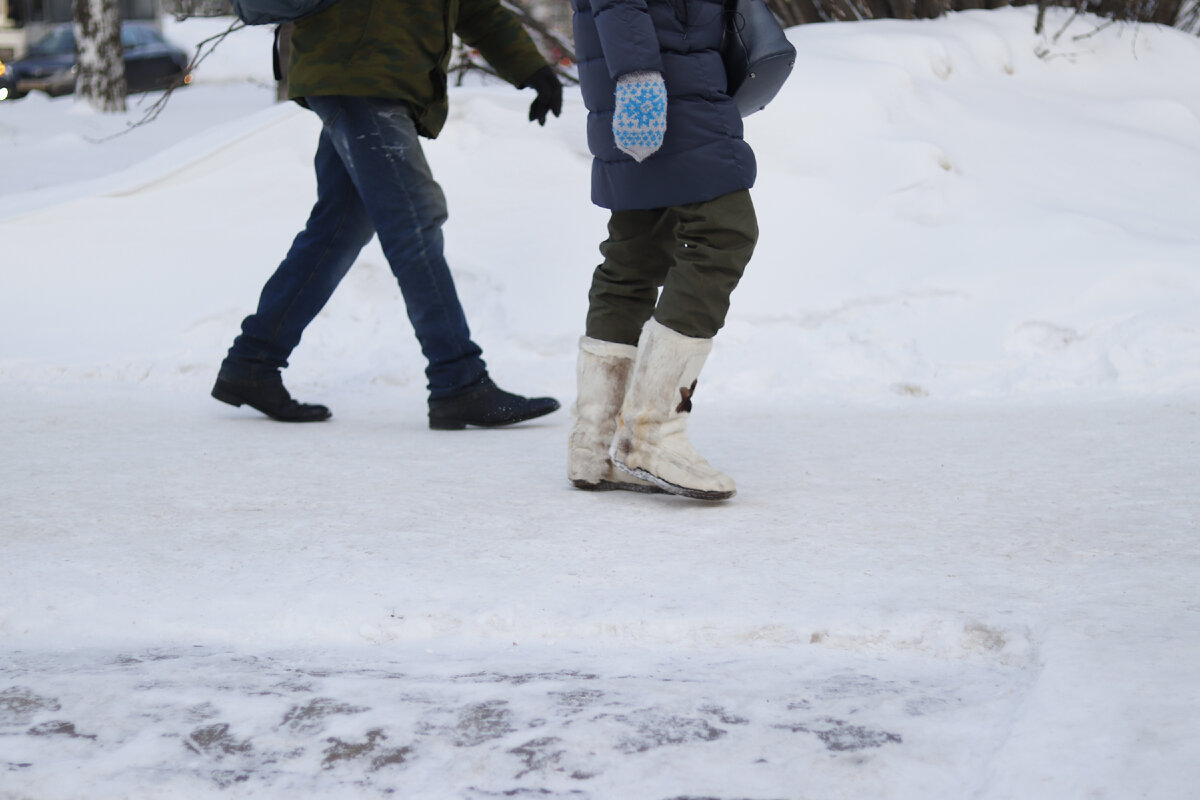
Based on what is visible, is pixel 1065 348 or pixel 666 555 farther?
pixel 1065 348

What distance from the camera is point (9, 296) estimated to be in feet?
16.5

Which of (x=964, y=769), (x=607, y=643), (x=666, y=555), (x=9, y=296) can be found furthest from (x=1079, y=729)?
(x=9, y=296)

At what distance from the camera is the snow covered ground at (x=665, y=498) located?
153cm

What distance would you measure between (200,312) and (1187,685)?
13.4 ft

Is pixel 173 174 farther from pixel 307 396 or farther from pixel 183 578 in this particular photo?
pixel 183 578

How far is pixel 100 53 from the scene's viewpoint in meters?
14.2

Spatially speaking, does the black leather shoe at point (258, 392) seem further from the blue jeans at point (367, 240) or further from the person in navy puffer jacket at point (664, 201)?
the person in navy puffer jacket at point (664, 201)

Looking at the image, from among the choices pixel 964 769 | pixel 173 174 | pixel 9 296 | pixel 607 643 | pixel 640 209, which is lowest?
pixel 9 296

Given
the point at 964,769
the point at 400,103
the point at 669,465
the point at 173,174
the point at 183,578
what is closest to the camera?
the point at 964,769

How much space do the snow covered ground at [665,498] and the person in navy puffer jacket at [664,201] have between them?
8.0 inches

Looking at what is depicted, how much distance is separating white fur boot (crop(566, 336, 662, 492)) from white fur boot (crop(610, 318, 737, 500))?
0.14m

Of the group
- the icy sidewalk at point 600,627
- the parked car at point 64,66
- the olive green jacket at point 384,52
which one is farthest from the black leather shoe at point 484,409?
the parked car at point 64,66

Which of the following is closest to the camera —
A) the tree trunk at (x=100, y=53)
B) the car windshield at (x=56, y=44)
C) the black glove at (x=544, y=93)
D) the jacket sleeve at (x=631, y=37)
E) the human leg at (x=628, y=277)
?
the jacket sleeve at (x=631, y=37)

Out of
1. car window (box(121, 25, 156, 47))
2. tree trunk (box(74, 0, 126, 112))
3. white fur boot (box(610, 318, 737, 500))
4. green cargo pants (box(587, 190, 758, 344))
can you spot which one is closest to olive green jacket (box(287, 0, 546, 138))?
green cargo pants (box(587, 190, 758, 344))
